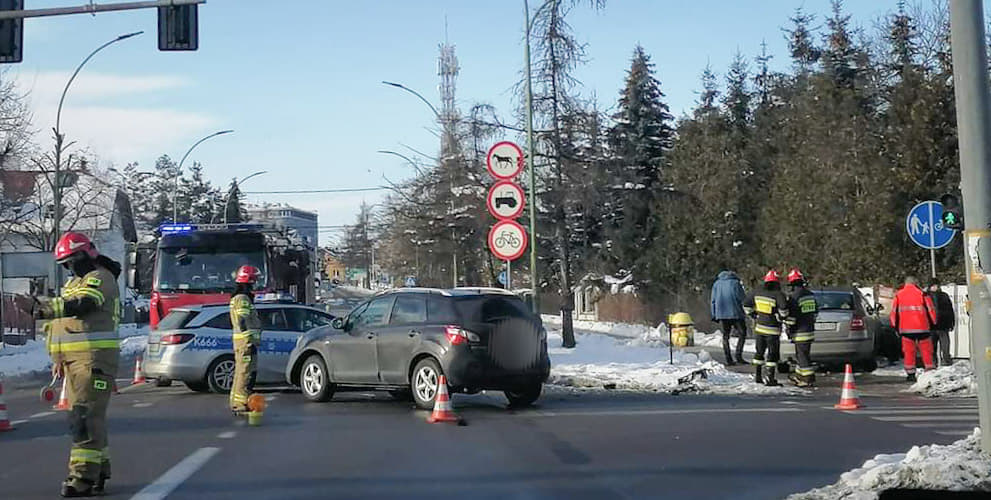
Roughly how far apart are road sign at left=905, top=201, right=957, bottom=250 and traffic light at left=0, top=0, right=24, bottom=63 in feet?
46.9

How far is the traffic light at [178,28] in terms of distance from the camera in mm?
17766

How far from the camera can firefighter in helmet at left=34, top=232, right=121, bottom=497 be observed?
872 cm

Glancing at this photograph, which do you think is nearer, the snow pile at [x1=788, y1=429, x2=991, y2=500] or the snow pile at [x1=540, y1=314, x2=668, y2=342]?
the snow pile at [x1=788, y1=429, x2=991, y2=500]

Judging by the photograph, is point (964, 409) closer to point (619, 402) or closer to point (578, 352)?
point (619, 402)

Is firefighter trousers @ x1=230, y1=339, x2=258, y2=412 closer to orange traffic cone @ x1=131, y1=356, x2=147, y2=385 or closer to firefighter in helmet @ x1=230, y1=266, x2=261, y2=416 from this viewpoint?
firefighter in helmet @ x1=230, y1=266, x2=261, y2=416

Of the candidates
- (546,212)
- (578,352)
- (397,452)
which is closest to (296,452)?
(397,452)

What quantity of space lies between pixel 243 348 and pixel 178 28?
621 centimetres

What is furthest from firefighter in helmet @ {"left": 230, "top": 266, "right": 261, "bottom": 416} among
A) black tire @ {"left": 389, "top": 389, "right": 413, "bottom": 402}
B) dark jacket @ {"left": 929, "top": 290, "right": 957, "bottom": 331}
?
dark jacket @ {"left": 929, "top": 290, "right": 957, "bottom": 331}

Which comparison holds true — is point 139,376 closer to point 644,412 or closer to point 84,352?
point 644,412

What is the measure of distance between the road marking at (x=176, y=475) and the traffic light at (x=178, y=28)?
27.2ft

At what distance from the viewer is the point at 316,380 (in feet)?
54.0

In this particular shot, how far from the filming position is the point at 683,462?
34.4 ft

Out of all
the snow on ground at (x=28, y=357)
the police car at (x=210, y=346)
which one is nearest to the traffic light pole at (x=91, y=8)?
the police car at (x=210, y=346)

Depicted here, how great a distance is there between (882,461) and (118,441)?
24.7 ft
